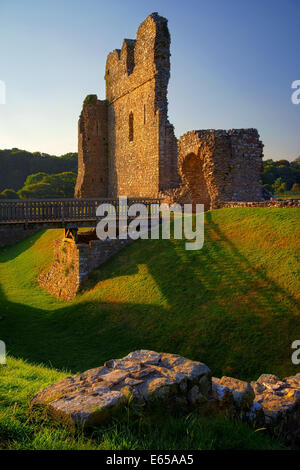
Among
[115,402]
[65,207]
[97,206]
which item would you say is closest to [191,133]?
[97,206]

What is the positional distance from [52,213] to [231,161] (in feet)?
24.7

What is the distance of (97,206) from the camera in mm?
15125

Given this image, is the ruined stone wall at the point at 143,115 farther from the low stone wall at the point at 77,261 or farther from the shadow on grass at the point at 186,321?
the shadow on grass at the point at 186,321

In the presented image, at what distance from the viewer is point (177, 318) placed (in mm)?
8695

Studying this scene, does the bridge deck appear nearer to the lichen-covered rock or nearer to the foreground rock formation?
the foreground rock formation

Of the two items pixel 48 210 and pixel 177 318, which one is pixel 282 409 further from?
pixel 48 210

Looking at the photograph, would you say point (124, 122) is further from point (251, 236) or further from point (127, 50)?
point (251, 236)

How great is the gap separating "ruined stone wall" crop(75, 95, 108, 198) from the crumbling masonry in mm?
81

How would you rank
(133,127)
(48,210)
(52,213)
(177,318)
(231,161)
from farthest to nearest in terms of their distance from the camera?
(133,127) < (231,161) < (52,213) < (48,210) < (177,318)

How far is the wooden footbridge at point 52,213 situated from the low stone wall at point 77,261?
0.95m

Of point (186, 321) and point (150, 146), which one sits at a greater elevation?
point (150, 146)

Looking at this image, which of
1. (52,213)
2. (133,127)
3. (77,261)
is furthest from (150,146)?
(77,261)

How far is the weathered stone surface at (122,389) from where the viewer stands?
3.14 meters

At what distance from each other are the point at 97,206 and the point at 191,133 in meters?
5.17
